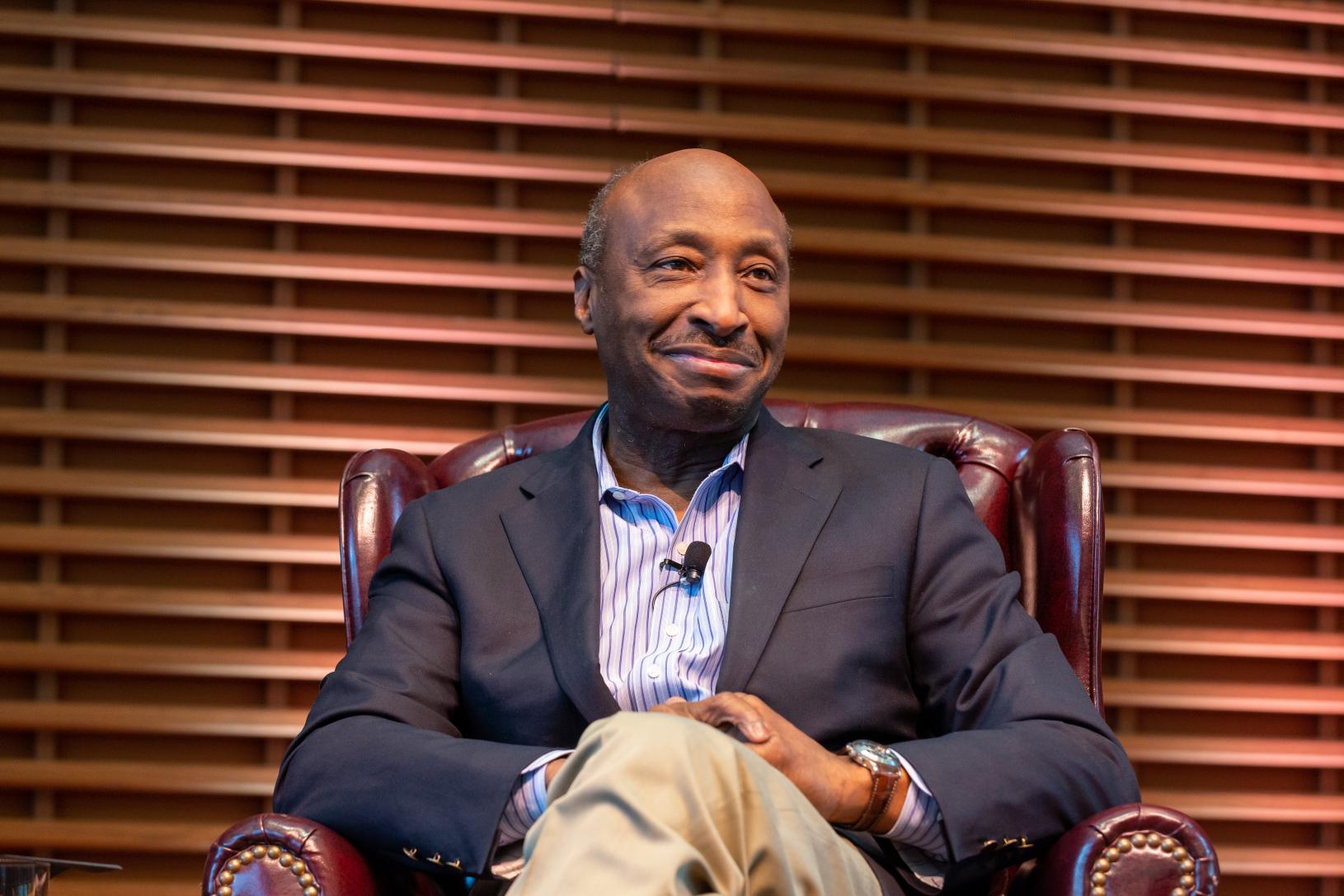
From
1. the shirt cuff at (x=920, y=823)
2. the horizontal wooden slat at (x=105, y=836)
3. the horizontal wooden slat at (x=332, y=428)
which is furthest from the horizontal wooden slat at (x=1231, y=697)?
the horizontal wooden slat at (x=105, y=836)

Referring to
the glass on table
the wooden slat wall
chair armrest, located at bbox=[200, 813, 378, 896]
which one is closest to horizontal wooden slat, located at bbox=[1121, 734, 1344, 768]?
the wooden slat wall

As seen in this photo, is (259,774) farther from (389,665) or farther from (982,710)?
(982,710)

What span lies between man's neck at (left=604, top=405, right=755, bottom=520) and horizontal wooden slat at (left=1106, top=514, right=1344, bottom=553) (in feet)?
5.44

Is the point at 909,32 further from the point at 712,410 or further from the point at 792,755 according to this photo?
the point at 792,755

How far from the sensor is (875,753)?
6.27 ft

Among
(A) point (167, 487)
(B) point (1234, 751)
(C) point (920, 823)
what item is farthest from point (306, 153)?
(B) point (1234, 751)

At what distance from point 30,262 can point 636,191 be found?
6.29 ft

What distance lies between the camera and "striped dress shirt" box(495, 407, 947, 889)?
221cm

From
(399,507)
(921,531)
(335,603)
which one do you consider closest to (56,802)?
(335,603)

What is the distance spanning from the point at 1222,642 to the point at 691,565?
211cm

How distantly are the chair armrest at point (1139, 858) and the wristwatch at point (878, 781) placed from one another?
23 centimetres

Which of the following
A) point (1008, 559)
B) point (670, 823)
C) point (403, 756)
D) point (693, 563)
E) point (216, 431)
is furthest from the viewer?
point (216, 431)

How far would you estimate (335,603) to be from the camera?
3.61m

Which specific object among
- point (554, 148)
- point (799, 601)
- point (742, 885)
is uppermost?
point (554, 148)
